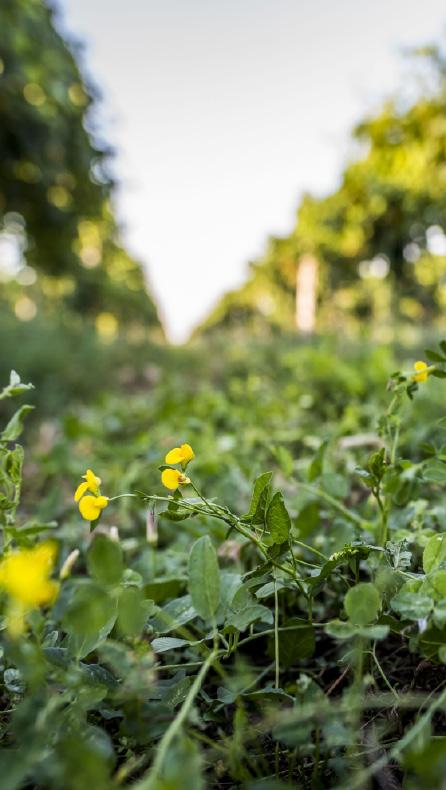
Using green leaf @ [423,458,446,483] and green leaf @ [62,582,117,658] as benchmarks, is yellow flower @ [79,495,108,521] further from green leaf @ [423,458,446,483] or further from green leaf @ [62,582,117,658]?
green leaf @ [423,458,446,483]

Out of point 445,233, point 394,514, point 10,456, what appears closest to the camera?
point 10,456

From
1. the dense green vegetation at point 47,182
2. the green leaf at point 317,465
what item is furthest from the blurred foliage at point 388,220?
the green leaf at point 317,465

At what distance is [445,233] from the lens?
44.4 ft

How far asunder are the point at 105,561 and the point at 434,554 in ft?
1.19

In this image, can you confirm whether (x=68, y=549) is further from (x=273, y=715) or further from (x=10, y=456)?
(x=273, y=715)

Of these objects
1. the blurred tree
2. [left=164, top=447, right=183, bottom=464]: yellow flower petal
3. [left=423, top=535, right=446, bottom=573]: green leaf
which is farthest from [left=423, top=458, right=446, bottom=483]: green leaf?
the blurred tree

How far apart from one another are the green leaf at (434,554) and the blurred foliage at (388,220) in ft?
21.4

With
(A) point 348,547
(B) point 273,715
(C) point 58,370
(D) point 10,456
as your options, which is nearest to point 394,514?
(A) point 348,547

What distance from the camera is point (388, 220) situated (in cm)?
1468

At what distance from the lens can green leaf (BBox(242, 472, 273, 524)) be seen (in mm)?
569

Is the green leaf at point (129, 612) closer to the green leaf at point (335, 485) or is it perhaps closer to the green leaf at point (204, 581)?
the green leaf at point (204, 581)

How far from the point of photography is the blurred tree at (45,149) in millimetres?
5145

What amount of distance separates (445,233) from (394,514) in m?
14.4

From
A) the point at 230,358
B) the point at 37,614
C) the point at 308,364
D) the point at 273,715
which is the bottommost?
the point at 230,358
